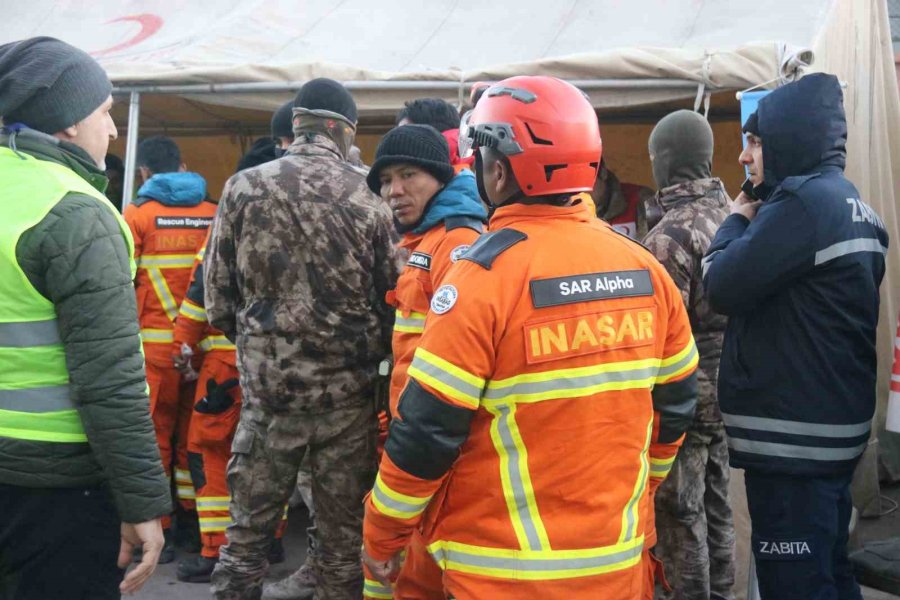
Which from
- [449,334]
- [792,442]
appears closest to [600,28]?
[792,442]

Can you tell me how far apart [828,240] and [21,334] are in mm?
2394

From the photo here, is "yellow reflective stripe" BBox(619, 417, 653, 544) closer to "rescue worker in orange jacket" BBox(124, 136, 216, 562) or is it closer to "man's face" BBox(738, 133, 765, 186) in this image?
"man's face" BBox(738, 133, 765, 186)

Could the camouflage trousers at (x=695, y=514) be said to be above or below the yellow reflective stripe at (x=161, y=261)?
below

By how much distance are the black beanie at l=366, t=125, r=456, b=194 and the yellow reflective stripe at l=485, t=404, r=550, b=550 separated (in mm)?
1451

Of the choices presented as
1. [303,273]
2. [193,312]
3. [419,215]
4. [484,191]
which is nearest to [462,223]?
[419,215]

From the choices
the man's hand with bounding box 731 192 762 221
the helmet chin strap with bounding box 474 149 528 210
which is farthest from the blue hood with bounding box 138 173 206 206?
the helmet chin strap with bounding box 474 149 528 210

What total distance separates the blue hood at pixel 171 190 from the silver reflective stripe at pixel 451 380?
3590mm

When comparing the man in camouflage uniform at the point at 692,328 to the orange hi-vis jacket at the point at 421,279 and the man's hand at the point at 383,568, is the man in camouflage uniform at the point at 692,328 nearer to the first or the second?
the orange hi-vis jacket at the point at 421,279

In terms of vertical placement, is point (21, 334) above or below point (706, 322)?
above

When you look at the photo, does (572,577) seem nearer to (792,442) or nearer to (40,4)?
(792,442)

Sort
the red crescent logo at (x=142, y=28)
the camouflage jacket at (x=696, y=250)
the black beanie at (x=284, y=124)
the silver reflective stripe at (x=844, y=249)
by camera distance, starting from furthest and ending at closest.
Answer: the red crescent logo at (x=142, y=28) → the black beanie at (x=284, y=124) → the camouflage jacket at (x=696, y=250) → the silver reflective stripe at (x=844, y=249)

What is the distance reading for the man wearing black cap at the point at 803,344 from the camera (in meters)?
3.14

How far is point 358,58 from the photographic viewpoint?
6.31 meters

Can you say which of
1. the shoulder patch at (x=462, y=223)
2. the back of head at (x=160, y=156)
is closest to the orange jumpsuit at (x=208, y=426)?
the back of head at (x=160, y=156)
